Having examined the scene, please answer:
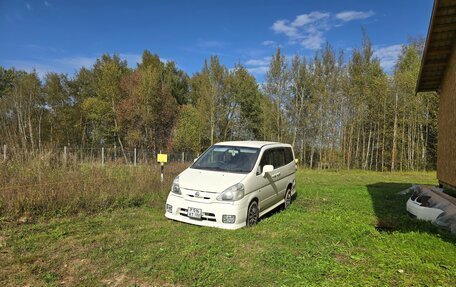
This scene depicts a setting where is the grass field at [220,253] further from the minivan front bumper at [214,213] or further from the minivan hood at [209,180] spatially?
the minivan hood at [209,180]

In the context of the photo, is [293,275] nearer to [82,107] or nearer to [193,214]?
[193,214]

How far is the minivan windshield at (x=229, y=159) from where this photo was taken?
7172 millimetres

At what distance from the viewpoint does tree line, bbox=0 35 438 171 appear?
29031 millimetres

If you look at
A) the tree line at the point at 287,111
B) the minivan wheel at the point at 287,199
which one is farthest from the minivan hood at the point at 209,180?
the tree line at the point at 287,111

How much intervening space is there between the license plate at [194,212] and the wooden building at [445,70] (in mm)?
7626

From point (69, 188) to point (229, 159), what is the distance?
3.84 meters

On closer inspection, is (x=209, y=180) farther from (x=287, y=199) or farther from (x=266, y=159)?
(x=287, y=199)

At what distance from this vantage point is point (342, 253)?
5.11m

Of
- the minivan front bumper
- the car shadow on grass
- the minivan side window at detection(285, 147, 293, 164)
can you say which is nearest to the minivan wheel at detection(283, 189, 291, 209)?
the minivan side window at detection(285, 147, 293, 164)

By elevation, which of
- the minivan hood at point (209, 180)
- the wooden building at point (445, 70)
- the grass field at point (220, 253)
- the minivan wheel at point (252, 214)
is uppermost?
the wooden building at point (445, 70)

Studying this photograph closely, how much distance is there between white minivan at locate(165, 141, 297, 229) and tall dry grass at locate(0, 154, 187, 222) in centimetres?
213

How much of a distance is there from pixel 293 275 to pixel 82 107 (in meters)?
37.0

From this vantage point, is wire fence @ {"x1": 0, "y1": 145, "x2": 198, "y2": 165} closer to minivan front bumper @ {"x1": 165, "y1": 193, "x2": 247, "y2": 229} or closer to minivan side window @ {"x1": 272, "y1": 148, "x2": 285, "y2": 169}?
minivan front bumper @ {"x1": 165, "y1": 193, "x2": 247, "y2": 229}

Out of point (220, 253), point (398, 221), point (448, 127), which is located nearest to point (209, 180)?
point (220, 253)
